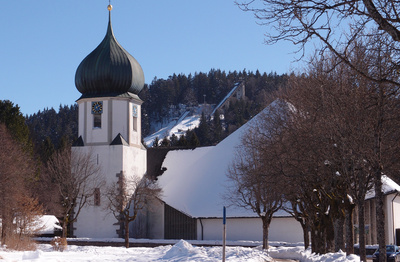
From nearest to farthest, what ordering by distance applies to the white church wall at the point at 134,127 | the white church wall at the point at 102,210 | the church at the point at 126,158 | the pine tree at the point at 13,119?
the church at the point at 126,158
the white church wall at the point at 102,210
the white church wall at the point at 134,127
the pine tree at the point at 13,119

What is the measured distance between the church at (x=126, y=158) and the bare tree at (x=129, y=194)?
0.86 metres

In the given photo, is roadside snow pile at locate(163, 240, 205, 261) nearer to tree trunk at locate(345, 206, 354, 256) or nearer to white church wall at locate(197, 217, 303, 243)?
tree trunk at locate(345, 206, 354, 256)

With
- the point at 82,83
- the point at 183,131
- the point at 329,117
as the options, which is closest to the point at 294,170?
the point at 329,117

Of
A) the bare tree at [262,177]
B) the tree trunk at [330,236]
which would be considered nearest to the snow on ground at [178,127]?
the bare tree at [262,177]

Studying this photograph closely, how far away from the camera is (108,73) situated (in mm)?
53625

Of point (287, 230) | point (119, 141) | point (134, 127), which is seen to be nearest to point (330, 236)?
point (287, 230)

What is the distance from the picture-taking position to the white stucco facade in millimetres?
52438

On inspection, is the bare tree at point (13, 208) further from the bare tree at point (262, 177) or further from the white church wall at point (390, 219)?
the white church wall at point (390, 219)

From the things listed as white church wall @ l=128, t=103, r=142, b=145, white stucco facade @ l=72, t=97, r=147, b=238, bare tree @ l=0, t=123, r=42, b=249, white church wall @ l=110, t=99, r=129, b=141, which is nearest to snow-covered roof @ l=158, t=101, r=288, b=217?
white stucco facade @ l=72, t=97, r=147, b=238

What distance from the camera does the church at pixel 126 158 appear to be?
5150 centimetres

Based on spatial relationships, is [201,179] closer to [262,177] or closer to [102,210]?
[102,210]

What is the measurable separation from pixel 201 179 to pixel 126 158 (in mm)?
6573

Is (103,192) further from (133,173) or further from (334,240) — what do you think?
(334,240)

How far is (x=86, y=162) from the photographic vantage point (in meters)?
51.5
